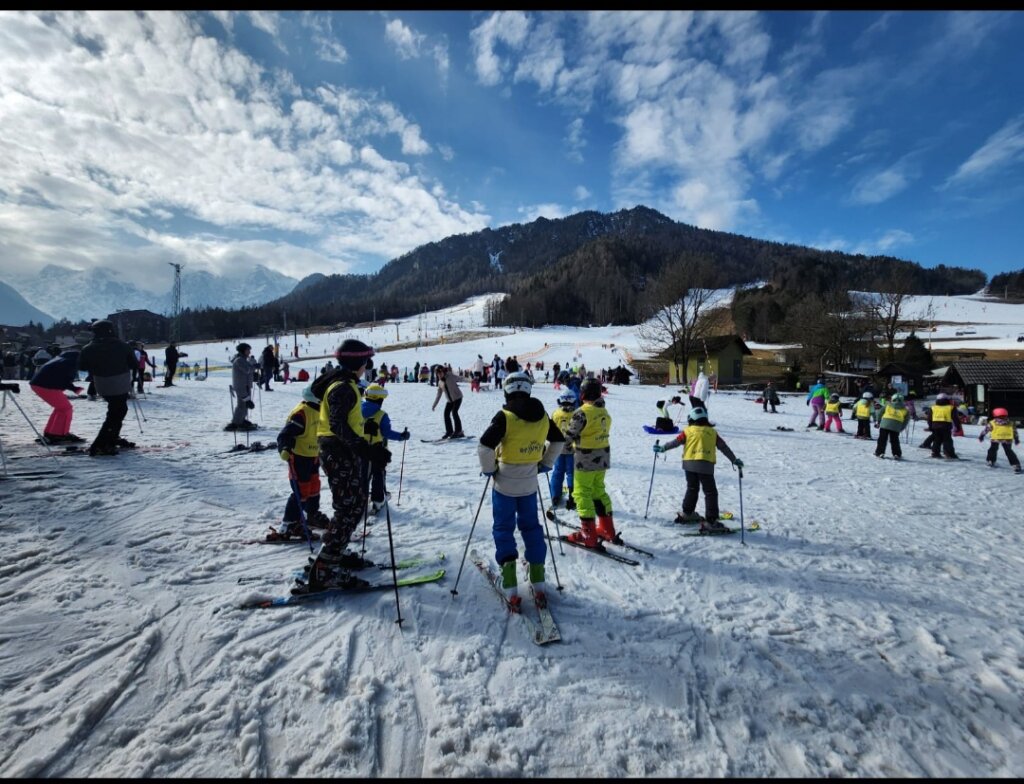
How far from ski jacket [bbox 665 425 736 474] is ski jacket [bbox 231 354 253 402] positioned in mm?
10654

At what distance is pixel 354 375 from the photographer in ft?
14.3

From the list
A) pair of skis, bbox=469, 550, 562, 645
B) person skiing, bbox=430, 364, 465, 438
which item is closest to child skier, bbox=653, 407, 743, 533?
pair of skis, bbox=469, 550, 562, 645

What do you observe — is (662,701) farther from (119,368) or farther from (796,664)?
(119,368)

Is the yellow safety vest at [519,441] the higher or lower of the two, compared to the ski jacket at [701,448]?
higher

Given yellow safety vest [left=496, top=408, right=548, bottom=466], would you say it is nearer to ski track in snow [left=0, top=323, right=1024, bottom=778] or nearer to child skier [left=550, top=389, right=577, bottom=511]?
ski track in snow [left=0, top=323, right=1024, bottom=778]

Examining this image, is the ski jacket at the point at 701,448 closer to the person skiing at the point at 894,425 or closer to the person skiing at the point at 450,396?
the person skiing at the point at 450,396

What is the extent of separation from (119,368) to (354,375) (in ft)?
23.8

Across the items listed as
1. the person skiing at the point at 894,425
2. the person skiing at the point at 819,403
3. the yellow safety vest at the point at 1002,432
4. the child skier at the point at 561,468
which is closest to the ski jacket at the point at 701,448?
the child skier at the point at 561,468

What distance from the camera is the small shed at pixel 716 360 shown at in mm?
40938

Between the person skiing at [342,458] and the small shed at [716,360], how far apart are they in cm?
3883

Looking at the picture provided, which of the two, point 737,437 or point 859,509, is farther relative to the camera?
point 737,437

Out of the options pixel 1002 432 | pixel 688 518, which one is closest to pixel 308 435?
pixel 688 518

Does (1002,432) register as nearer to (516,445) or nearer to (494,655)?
(516,445)

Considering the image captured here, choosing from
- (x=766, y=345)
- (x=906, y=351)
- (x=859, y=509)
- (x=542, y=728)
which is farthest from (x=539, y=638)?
(x=766, y=345)
